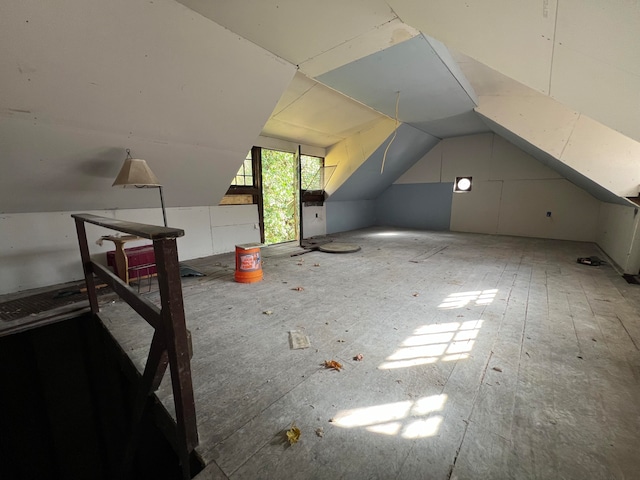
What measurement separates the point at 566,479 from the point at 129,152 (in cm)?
429

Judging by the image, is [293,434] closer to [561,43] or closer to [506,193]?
[561,43]

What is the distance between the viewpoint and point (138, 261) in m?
3.35

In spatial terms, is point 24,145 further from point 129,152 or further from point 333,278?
point 333,278

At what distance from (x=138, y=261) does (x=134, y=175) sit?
1196 mm

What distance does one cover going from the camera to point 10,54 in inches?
72.9

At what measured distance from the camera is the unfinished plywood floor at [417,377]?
1.12 metres

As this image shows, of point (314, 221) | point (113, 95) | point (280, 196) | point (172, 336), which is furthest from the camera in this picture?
point (314, 221)

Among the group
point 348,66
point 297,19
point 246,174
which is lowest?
point 246,174

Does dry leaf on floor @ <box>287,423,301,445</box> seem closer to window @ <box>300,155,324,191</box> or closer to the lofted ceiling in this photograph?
the lofted ceiling

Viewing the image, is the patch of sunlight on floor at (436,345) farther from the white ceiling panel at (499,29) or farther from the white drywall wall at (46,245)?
the white drywall wall at (46,245)

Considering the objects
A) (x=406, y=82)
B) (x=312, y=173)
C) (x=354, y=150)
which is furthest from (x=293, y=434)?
(x=312, y=173)

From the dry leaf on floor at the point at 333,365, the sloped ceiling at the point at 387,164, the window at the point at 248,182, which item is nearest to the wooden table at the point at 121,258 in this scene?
the window at the point at 248,182

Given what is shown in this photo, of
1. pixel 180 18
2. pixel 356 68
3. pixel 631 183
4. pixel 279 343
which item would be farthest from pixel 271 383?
pixel 631 183

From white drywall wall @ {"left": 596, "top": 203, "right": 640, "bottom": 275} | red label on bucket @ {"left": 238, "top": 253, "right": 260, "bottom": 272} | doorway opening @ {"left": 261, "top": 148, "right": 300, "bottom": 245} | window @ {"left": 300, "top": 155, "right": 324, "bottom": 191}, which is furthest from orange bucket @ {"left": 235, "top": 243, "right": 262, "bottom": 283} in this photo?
white drywall wall @ {"left": 596, "top": 203, "right": 640, "bottom": 275}
